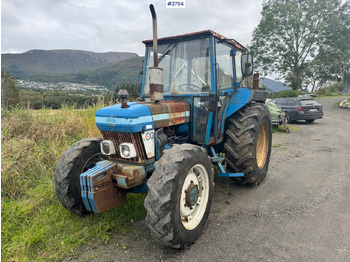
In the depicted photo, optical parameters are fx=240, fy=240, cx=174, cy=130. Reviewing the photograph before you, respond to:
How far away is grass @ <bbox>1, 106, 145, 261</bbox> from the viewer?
267 cm

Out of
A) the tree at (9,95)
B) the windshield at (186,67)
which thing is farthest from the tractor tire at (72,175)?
the tree at (9,95)

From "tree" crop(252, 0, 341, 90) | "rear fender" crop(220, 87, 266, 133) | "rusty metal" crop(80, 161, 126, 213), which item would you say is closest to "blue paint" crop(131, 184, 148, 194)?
"rusty metal" crop(80, 161, 126, 213)

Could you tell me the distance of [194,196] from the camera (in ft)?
8.93

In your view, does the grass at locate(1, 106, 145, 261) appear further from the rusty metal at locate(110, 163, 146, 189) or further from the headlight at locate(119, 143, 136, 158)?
the headlight at locate(119, 143, 136, 158)

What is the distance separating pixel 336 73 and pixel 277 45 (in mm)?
18415

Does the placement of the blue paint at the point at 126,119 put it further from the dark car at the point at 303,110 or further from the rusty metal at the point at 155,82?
the dark car at the point at 303,110

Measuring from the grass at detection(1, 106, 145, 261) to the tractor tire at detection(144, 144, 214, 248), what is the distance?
798 mm

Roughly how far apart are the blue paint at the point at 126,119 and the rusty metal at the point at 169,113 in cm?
11

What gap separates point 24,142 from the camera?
15.8 feet

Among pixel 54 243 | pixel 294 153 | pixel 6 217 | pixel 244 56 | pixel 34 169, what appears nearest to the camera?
pixel 54 243

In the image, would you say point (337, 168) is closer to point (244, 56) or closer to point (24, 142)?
point (244, 56)

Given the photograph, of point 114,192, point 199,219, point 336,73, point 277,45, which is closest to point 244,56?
point 199,219

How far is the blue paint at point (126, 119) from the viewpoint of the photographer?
2.72 m

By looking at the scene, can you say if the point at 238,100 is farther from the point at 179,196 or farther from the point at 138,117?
the point at 179,196
